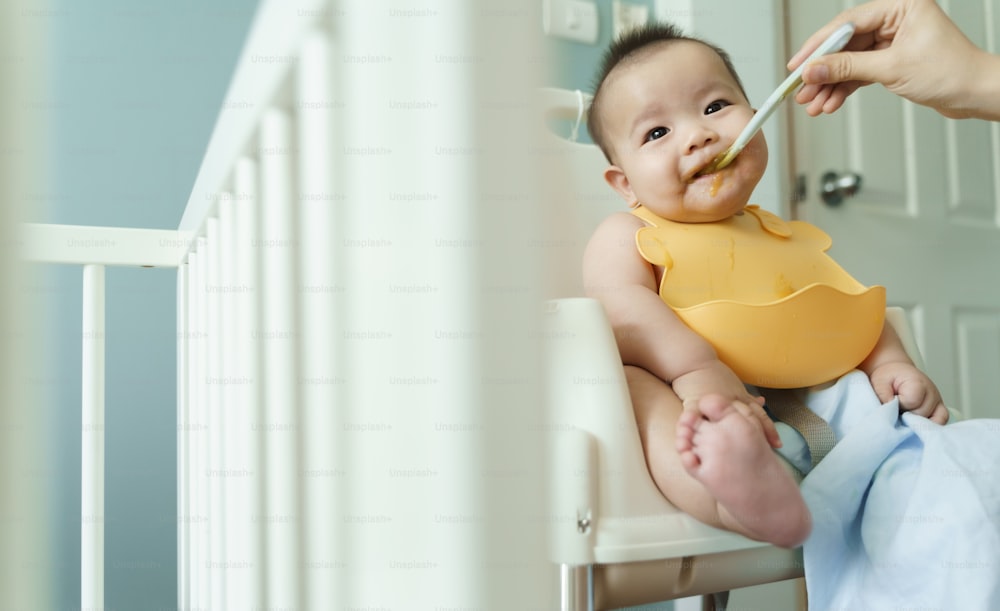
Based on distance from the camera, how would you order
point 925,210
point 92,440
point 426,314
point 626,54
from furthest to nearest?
point 925,210, point 92,440, point 626,54, point 426,314

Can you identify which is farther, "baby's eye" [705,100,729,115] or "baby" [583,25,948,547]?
"baby's eye" [705,100,729,115]

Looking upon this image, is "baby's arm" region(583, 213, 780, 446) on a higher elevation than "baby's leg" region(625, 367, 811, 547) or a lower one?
higher

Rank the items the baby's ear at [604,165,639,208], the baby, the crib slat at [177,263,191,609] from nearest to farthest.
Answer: the baby
the baby's ear at [604,165,639,208]
the crib slat at [177,263,191,609]

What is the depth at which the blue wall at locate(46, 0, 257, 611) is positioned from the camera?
3.97ft

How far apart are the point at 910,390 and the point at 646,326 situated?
0.77 feet

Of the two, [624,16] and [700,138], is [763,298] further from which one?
[624,16]

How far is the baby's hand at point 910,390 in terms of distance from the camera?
2.22 ft

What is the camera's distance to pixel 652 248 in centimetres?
72

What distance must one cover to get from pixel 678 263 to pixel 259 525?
1.36ft

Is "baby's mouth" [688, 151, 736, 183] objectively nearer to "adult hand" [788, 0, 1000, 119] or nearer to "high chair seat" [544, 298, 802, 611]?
"adult hand" [788, 0, 1000, 119]

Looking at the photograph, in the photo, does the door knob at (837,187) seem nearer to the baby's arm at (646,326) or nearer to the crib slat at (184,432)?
the baby's arm at (646,326)

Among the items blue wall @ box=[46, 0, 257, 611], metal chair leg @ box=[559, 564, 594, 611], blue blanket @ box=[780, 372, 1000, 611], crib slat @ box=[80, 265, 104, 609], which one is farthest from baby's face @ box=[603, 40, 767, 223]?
blue wall @ box=[46, 0, 257, 611]

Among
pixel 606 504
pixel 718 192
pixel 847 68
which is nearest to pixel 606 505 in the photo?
pixel 606 504

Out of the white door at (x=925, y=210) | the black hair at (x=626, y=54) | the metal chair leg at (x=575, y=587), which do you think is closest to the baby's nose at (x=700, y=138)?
the black hair at (x=626, y=54)
